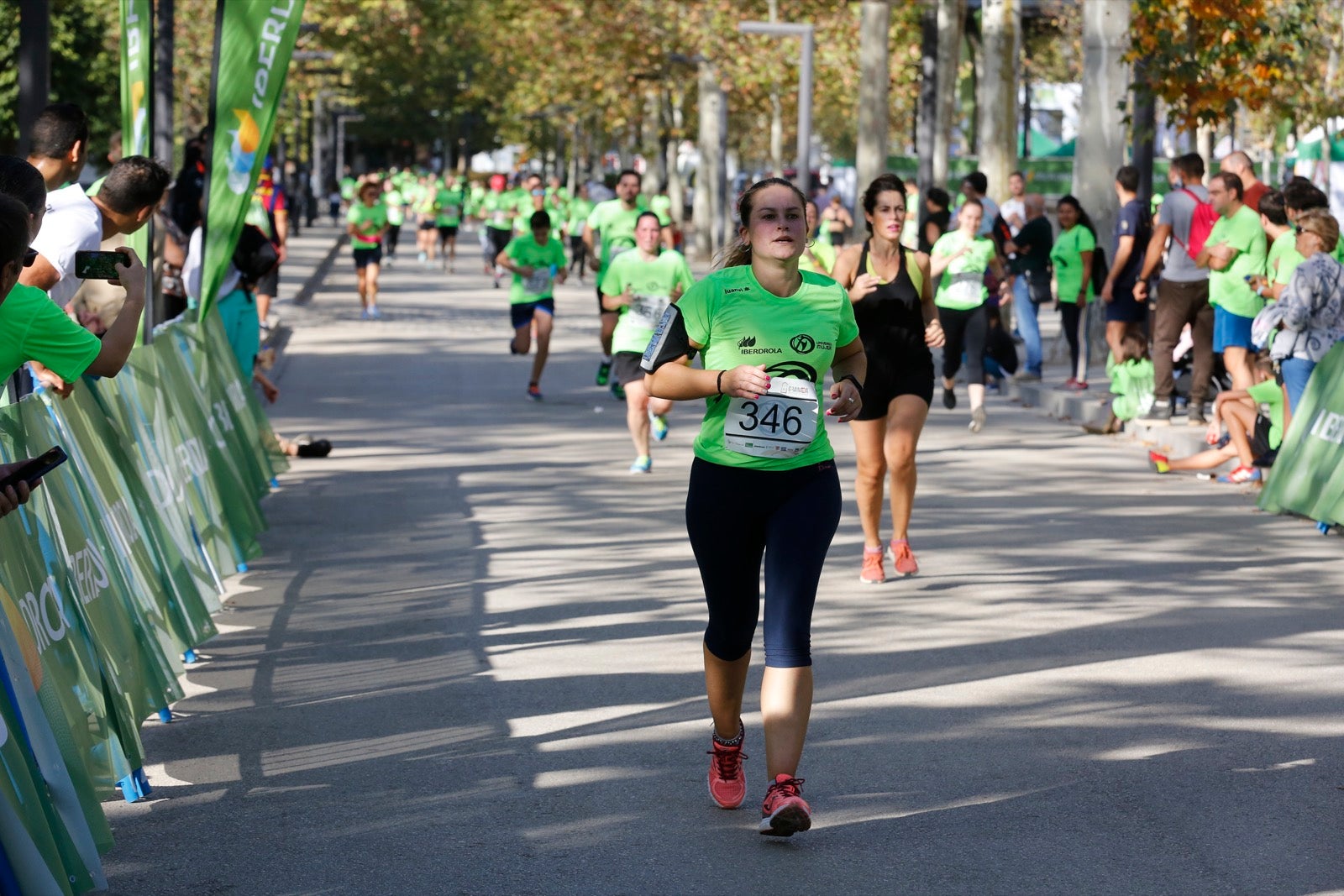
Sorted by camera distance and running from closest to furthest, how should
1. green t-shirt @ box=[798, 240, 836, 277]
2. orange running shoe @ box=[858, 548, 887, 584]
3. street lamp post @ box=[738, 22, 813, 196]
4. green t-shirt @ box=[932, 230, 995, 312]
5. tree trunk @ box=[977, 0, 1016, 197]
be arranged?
orange running shoe @ box=[858, 548, 887, 584] < green t-shirt @ box=[798, 240, 836, 277] < green t-shirt @ box=[932, 230, 995, 312] < tree trunk @ box=[977, 0, 1016, 197] < street lamp post @ box=[738, 22, 813, 196]

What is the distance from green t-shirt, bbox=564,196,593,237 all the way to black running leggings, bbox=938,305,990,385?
66.4 ft

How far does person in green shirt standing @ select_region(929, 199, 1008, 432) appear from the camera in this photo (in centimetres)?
1505

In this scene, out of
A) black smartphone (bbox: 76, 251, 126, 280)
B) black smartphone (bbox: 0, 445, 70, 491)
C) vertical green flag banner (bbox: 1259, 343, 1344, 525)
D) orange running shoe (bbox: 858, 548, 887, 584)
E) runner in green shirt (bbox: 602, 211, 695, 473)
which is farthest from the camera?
runner in green shirt (bbox: 602, 211, 695, 473)

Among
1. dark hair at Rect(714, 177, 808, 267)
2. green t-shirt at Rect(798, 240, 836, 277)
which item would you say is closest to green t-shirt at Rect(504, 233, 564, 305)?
green t-shirt at Rect(798, 240, 836, 277)

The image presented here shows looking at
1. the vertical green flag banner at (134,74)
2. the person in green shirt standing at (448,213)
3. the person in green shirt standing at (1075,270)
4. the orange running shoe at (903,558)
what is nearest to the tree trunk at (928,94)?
the person in green shirt standing at (448,213)

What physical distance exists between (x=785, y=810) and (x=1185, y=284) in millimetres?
10852

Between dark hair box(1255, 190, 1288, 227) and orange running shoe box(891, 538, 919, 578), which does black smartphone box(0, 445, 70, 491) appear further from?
dark hair box(1255, 190, 1288, 227)

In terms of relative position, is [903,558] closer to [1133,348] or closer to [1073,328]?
[1133,348]

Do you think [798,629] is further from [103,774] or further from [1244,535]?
[1244,535]

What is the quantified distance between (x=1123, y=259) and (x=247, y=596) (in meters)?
9.71

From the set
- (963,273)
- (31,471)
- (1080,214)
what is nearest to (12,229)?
(31,471)

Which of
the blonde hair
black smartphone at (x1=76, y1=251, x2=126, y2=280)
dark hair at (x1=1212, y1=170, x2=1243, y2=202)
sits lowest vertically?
the blonde hair

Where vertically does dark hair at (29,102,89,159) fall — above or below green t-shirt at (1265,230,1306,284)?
above

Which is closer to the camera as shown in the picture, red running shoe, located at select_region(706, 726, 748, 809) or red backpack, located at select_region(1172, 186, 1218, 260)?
red running shoe, located at select_region(706, 726, 748, 809)
